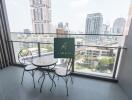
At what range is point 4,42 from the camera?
315 cm

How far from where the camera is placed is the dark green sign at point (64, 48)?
235 centimetres

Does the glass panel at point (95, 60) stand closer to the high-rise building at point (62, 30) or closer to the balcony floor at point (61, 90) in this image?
the balcony floor at point (61, 90)

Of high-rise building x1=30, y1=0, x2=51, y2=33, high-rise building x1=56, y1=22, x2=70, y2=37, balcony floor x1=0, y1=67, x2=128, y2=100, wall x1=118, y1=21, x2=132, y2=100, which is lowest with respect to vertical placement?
balcony floor x1=0, y1=67, x2=128, y2=100

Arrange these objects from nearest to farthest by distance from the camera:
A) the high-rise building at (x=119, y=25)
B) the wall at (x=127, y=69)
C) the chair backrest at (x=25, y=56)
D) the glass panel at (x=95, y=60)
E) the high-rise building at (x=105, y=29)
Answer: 1. the wall at (x=127, y=69)
2. the high-rise building at (x=119, y=25)
3. the high-rise building at (x=105, y=29)
4. the glass panel at (x=95, y=60)
5. the chair backrest at (x=25, y=56)

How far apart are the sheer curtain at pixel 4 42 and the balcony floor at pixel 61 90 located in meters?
0.73

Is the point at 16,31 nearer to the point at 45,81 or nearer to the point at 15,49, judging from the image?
the point at 15,49

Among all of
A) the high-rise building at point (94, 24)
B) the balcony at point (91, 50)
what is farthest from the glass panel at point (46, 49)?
the high-rise building at point (94, 24)

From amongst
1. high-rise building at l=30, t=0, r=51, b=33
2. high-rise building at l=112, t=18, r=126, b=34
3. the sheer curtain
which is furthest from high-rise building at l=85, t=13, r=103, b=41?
the sheer curtain

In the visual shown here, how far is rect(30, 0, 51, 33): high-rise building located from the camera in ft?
9.13

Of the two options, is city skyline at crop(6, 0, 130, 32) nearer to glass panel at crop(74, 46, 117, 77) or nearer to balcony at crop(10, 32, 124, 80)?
balcony at crop(10, 32, 124, 80)

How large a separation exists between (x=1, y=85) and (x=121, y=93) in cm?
266

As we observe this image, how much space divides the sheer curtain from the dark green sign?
181 centimetres

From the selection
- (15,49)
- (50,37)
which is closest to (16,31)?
(15,49)

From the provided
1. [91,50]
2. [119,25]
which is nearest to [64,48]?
[91,50]
